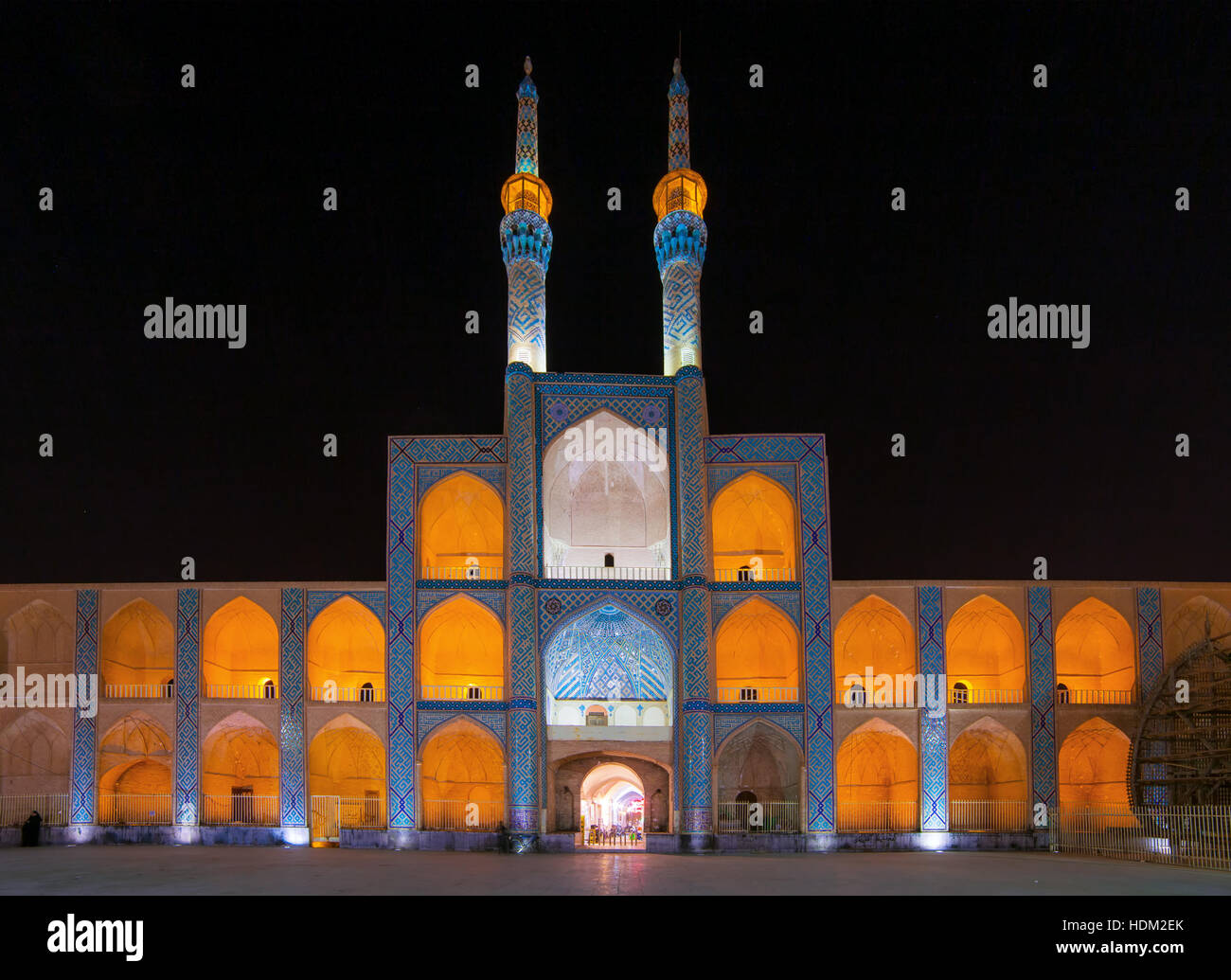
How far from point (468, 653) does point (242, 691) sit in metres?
5.84

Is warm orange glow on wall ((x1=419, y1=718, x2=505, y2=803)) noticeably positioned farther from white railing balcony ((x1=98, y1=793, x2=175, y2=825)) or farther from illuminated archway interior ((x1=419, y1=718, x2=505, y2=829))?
white railing balcony ((x1=98, y1=793, x2=175, y2=825))

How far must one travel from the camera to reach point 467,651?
29.2 metres

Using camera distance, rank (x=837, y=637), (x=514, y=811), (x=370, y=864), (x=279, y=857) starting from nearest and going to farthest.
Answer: (x=370, y=864) < (x=279, y=857) < (x=514, y=811) < (x=837, y=637)

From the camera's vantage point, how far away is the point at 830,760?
25.6 m

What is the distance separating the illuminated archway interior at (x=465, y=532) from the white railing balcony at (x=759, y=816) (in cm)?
800

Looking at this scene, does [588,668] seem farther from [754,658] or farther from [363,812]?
[363,812]

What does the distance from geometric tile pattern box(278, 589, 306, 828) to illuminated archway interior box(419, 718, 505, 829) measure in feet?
9.03

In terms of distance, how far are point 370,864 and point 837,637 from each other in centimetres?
1386

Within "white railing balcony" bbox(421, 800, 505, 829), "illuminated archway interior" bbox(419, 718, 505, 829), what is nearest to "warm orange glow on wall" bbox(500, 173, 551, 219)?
"illuminated archway interior" bbox(419, 718, 505, 829)

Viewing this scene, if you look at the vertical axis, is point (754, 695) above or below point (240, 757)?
above

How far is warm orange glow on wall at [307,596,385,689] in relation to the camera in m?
29.3

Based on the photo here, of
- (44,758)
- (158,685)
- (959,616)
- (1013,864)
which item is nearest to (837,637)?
(959,616)

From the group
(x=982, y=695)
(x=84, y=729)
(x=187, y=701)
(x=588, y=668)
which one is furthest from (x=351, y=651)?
(x=982, y=695)
